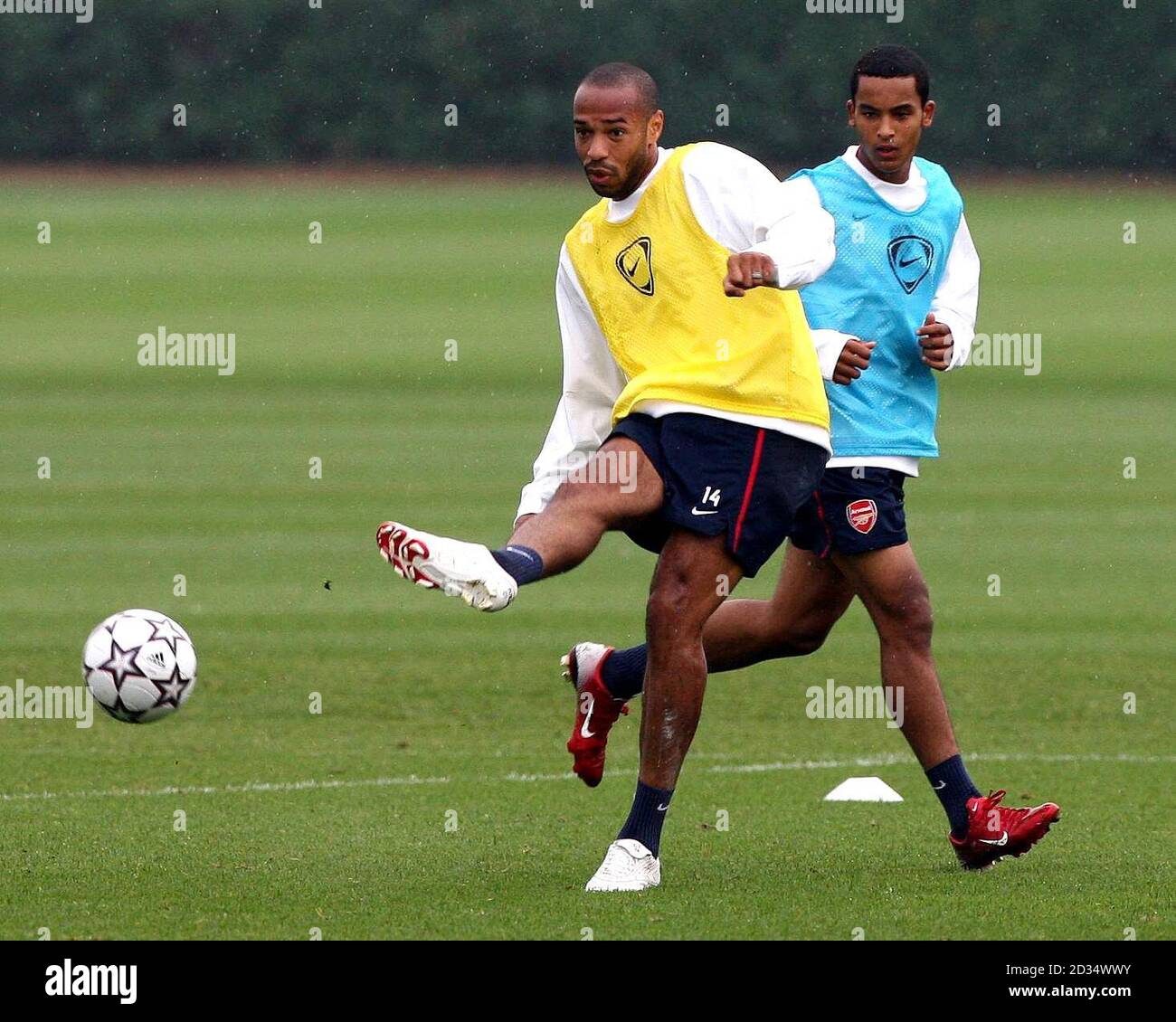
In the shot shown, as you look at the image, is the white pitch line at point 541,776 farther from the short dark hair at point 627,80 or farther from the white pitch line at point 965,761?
the short dark hair at point 627,80

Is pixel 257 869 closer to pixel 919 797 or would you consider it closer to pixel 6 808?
pixel 6 808

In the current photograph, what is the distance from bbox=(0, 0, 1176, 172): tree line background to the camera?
51156 mm

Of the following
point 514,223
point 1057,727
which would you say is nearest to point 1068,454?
point 1057,727

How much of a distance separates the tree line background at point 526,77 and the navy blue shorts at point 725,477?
Answer: 42087mm

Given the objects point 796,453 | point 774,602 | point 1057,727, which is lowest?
point 1057,727

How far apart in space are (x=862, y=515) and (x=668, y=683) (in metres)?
0.88

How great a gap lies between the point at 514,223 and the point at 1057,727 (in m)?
44.6

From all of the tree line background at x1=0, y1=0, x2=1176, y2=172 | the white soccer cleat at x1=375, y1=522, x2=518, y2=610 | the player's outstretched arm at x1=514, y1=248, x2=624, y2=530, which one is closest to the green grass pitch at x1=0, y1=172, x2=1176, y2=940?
the white soccer cleat at x1=375, y1=522, x2=518, y2=610

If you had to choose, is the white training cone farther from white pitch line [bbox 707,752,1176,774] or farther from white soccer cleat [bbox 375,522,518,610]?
white soccer cleat [bbox 375,522,518,610]

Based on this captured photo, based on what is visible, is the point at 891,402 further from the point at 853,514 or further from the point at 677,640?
the point at 677,640

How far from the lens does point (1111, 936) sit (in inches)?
240

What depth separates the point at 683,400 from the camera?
6594mm

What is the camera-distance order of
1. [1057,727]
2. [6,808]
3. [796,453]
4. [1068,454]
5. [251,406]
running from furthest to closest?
[251,406] → [1068,454] → [1057,727] → [6,808] → [796,453]

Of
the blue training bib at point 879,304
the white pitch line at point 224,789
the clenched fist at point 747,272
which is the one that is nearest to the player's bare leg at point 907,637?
the blue training bib at point 879,304
